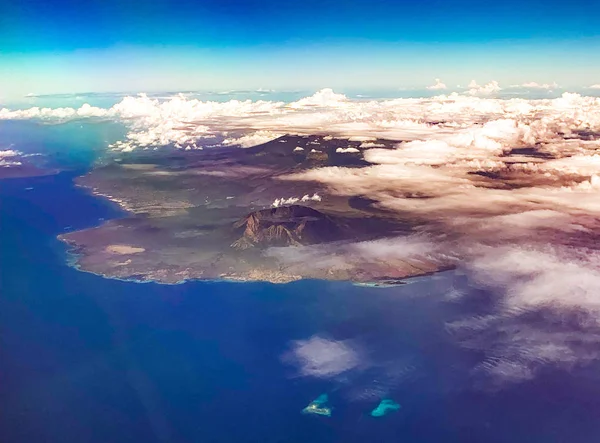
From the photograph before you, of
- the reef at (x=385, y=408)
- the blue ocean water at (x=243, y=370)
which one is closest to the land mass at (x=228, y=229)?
the blue ocean water at (x=243, y=370)

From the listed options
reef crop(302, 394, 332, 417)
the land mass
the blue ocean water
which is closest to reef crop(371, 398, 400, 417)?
the blue ocean water

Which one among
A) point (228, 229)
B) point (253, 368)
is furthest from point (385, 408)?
point (228, 229)

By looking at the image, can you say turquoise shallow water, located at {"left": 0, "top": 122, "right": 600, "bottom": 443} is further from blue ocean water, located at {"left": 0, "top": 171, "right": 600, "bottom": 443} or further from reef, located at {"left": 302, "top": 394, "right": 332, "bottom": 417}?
reef, located at {"left": 302, "top": 394, "right": 332, "bottom": 417}

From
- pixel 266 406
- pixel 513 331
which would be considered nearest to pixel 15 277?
pixel 266 406

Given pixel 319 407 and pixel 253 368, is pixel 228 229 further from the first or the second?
pixel 319 407

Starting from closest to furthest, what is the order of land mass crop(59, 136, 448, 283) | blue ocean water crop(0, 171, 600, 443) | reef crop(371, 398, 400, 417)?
blue ocean water crop(0, 171, 600, 443) < reef crop(371, 398, 400, 417) < land mass crop(59, 136, 448, 283)

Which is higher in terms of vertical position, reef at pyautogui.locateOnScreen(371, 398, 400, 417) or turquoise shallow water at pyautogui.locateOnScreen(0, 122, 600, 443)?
turquoise shallow water at pyautogui.locateOnScreen(0, 122, 600, 443)

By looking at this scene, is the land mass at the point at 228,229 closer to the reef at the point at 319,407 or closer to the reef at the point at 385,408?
the reef at the point at 319,407
